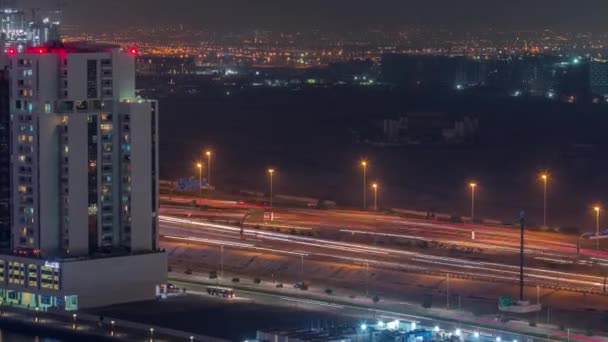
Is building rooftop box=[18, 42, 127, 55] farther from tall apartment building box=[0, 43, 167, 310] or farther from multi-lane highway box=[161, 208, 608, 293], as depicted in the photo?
multi-lane highway box=[161, 208, 608, 293]

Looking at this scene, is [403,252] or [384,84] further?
[384,84]

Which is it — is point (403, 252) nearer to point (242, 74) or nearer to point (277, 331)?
point (277, 331)

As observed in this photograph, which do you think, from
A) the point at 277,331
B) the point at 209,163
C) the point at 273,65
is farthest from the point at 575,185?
the point at 273,65

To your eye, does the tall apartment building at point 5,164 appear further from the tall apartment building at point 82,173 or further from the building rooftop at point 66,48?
Answer: the building rooftop at point 66,48

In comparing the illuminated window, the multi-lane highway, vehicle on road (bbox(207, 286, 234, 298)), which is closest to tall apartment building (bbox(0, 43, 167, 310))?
the illuminated window

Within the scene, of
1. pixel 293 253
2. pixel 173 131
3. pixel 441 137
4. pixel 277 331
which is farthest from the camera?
pixel 173 131

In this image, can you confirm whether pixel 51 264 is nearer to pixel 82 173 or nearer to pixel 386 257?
pixel 82 173
